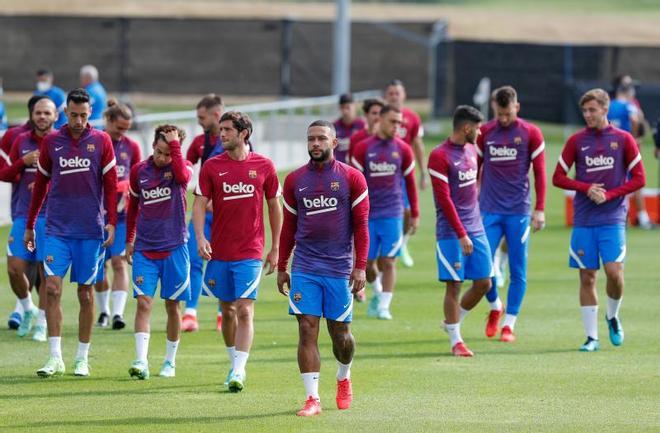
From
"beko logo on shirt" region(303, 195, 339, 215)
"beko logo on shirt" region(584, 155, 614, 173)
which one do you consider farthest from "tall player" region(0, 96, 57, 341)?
"beko logo on shirt" region(584, 155, 614, 173)

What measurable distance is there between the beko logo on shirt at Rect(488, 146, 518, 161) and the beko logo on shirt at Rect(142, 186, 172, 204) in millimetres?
3740

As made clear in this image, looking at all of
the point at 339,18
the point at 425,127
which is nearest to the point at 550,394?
the point at 339,18

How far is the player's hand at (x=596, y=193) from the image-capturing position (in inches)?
542

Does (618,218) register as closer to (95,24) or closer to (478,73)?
(478,73)

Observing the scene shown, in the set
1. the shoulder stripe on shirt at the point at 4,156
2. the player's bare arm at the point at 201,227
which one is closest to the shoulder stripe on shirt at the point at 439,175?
the player's bare arm at the point at 201,227

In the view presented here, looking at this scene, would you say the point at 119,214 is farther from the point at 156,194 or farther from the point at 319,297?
the point at 319,297

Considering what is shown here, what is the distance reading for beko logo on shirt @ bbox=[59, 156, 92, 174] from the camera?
12492 millimetres

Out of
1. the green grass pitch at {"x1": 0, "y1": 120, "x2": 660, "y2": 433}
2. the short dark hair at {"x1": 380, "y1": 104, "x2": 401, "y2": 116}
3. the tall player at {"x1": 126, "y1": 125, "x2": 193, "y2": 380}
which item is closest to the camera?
the green grass pitch at {"x1": 0, "y1": 120, "x2": 660, "y2": 433}

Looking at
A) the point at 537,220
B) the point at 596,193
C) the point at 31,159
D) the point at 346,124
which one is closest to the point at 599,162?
the point at 596,193

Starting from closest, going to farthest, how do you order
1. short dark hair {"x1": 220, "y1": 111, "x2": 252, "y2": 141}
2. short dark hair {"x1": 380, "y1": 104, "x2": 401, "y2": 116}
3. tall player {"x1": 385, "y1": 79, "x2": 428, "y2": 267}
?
short dark hair {"x1": 220, "y1": 111, "x2": 252, "y2": 141} < short dark hair {"x1": 380, "y1": 104, "x2": 401, "y2": 116} < tall player {"x1": 385, "y1": 79, "x2": 428, "y2": 267}

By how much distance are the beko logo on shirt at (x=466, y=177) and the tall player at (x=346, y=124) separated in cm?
536

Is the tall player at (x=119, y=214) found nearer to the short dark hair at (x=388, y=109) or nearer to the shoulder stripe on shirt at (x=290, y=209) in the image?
the short dark hair at (x=388, y=109)

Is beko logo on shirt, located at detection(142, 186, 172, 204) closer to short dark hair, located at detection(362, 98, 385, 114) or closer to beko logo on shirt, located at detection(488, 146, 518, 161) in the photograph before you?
beko logo on shirt, located at detection(488, 146, 518, 161)

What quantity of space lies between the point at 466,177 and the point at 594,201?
119cm
